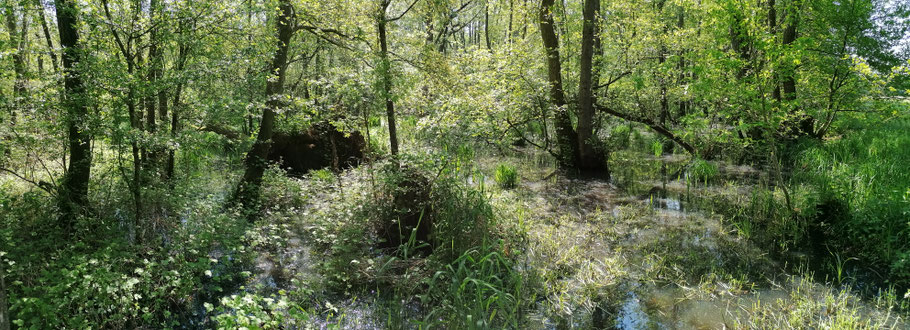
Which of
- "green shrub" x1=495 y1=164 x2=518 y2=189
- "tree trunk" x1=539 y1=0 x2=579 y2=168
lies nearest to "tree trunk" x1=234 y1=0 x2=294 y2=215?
"green shrub" x1=495 y1=164 x2=518 y2=189

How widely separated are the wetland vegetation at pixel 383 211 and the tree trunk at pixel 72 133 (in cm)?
4

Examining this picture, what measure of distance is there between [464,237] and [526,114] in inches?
238

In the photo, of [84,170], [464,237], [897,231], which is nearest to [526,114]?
[464,237]

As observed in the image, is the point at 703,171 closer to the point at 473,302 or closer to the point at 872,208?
the point at 872,208

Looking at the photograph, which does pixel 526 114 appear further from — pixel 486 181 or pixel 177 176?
pixel 177 176

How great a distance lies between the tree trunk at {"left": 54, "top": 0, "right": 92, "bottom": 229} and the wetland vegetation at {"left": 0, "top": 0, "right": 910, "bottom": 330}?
37mm

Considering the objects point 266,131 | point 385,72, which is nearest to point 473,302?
point 385,72

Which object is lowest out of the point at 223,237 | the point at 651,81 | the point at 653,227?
the point at 653,227

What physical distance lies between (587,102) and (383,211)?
6.45 m

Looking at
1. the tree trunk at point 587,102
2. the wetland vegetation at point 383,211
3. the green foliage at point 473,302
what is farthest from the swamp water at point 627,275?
the tree trunk at point 587,102

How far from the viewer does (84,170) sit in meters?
5.57

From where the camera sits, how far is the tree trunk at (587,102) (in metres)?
10.0

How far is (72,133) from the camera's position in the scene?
5223 mm

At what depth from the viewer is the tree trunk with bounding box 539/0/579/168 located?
11.0 metres
